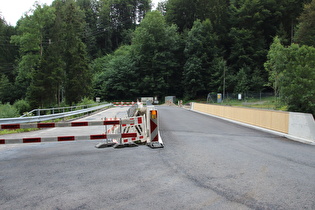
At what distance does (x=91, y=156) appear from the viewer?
6.82 m

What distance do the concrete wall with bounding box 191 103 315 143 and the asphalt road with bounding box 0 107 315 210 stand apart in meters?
2.72

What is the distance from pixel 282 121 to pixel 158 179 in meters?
9.16

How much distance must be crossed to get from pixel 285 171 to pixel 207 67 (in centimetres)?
6595

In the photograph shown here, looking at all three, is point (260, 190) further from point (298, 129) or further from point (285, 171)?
point (298, 129)

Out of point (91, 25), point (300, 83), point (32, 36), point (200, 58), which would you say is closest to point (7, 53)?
point (32, 36)

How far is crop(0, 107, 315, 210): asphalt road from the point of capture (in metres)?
3.75

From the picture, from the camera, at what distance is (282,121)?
464 inches

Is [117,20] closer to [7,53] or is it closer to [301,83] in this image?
[7,53]

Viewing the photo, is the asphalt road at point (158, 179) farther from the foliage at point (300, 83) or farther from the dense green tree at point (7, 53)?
the dense green tree at point (7, 53)

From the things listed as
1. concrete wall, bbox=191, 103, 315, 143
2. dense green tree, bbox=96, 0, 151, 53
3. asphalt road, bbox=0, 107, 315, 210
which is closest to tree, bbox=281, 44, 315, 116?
concrete wall, bbox=191, 103, 315, 143

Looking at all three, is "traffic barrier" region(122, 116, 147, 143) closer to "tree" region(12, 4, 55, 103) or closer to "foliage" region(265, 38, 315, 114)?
"foliage" region(265, 38, 315, 114)

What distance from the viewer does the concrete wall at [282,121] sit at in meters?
9.83

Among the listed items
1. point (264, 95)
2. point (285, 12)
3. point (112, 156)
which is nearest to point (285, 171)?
point (112, 156)

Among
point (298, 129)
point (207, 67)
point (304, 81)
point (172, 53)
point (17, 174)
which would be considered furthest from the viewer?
point (172, 53)
